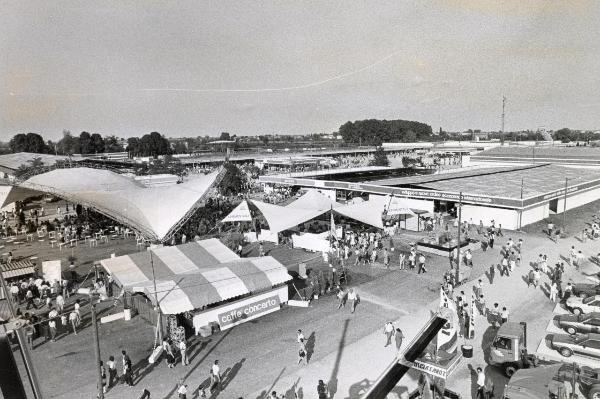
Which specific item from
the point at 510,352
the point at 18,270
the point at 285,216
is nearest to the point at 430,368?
the point at 510,352

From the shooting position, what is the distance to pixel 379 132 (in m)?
148

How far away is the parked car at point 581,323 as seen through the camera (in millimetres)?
13384

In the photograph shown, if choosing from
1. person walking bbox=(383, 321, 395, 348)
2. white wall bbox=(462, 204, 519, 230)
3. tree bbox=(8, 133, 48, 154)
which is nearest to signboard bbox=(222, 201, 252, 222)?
person walking bbox=(383, 321, 395, 348)

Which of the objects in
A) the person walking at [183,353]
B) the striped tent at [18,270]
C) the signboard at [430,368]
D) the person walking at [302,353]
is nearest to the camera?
the signboard at [430,368]

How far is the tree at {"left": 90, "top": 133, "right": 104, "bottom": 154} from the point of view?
9631 centimetres

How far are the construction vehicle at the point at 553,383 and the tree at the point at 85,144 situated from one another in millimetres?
100429

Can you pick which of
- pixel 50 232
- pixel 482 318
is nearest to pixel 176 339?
pixel 482 318

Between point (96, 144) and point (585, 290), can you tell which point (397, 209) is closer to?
point (585, 290)

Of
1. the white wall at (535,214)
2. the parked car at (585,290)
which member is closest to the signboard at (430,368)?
the parked car at (585,290)

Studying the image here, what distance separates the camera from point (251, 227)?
30766mm

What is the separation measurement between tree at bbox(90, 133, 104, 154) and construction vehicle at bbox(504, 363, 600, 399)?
10171cm

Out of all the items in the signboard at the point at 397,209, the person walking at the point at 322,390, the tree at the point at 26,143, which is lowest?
the person walking at the point at 322,390

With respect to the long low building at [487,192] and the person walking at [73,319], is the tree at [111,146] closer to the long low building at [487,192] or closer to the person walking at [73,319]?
the long low building at [487,192]

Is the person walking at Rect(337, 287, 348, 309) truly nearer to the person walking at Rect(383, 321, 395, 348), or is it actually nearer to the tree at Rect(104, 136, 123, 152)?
the person walking at Rect(383, 321, 395, 348)
